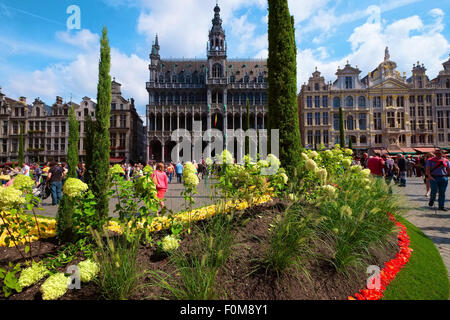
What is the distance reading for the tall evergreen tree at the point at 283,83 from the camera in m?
6.70

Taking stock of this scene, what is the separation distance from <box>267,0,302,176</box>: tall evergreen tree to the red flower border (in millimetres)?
2994

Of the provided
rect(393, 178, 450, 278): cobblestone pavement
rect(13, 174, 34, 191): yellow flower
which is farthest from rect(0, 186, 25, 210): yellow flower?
rect(393, 178, 450, 278): cobblestone pavement

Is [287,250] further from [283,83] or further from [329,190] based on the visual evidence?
[283,83]

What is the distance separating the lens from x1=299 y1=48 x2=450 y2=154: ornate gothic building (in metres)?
39.2

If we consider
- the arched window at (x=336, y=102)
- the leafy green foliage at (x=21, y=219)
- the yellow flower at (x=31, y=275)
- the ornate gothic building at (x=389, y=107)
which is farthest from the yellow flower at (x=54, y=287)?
the arched window at (x=336, y=102)

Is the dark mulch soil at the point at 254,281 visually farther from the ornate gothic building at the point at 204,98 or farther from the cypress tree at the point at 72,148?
the ornate gothic building at the point at 204,98

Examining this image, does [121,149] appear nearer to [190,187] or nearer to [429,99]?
[190,187]

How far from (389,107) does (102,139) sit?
158ft

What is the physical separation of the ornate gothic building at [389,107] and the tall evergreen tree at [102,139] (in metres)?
39.3

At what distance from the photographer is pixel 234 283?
2725 millimetres

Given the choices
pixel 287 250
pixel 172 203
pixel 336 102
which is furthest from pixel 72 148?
pixel 336 102

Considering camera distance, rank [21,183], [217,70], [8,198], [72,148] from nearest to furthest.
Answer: [8,198] < [21,183] < [72,148] < [217,70]

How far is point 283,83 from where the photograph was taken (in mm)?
7016
